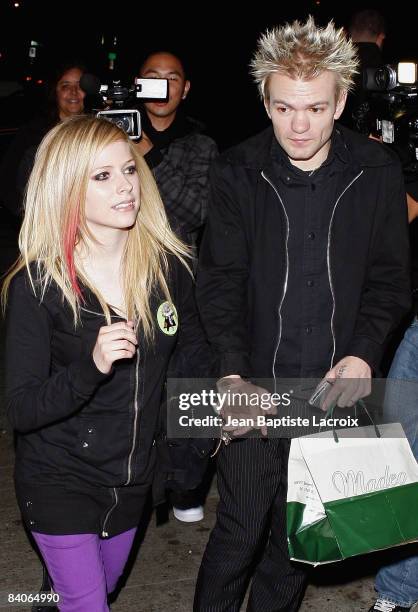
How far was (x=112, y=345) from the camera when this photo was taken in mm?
2576

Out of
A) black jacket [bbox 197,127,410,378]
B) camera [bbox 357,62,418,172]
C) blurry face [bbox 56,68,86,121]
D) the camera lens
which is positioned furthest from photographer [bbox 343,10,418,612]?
blurry face [bbox 56,68,86,121]

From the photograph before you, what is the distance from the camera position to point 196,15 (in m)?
34.0

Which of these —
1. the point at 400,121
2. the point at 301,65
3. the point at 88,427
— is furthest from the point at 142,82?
the point at 88,427

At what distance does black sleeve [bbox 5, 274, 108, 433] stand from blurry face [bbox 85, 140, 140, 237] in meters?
0.32

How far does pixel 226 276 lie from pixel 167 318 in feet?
0.82

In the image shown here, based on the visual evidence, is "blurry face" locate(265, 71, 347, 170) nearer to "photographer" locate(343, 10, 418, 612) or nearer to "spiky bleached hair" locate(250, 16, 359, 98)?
"spiky bleached hair" locate(250, 16, 359, 98)

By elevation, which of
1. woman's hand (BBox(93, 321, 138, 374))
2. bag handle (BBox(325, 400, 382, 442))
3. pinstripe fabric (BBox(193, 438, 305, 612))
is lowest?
pinstripe fabric (BBox(193, 438, 305, 612))

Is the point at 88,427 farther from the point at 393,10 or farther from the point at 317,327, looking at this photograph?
the point at 393,10

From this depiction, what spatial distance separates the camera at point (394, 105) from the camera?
3582 mm

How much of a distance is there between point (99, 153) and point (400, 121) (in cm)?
134

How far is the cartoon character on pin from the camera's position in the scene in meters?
3.03

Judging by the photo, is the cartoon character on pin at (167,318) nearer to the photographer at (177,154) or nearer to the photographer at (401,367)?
the photographer at (401,367)

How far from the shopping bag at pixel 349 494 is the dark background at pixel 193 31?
75.0ft

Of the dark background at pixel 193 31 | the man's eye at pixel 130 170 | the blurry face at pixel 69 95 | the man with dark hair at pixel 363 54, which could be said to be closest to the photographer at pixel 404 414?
the man with dark hair at pixel 363 54
